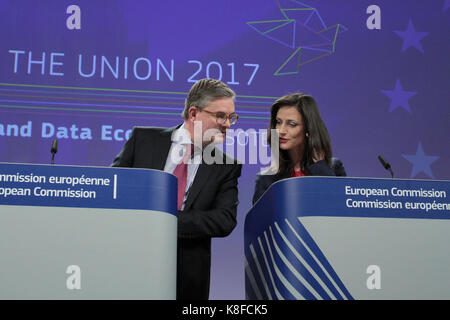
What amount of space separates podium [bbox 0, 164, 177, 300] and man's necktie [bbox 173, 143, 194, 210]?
96 centimetres

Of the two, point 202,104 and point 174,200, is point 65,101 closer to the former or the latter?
point 202,104

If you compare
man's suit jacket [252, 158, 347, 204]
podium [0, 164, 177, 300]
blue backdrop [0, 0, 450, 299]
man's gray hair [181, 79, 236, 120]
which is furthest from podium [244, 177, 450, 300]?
blue backdrop [0, 0, 450, 299]

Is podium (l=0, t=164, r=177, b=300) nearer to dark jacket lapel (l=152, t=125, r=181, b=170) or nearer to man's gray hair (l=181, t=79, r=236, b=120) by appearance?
dark jacket lapel (l=152, t=125, r=181, b=170)

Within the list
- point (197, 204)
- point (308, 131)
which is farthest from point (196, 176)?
point (308, 131)

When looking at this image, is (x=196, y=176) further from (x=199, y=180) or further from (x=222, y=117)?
(x=222, y=117)

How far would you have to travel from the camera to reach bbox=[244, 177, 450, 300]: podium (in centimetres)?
229

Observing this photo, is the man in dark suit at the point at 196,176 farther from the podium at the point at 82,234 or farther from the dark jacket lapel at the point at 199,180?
the podium at the point at 82,234

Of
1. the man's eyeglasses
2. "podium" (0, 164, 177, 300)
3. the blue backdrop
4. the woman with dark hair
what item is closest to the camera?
"podium" (0, 164, 177, 300)

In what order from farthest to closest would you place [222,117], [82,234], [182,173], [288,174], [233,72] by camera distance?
[233,72], [222,117], [288,174], [182,173], [82,234]

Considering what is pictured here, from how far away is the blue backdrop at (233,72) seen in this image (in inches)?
174

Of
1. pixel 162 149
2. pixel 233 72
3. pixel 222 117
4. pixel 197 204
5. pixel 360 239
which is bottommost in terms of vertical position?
pixel 360 239

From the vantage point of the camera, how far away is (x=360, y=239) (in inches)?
91.8

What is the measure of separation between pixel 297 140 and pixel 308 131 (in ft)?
0.27
